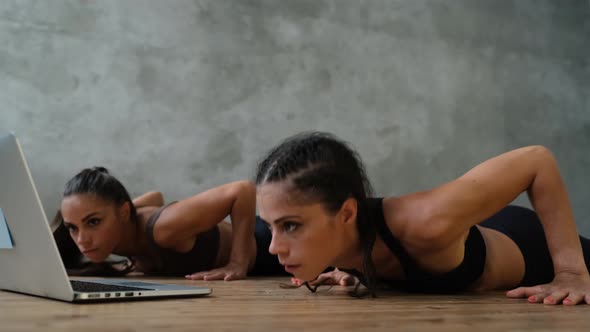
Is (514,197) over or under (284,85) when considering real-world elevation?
under

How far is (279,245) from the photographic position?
1356 mm

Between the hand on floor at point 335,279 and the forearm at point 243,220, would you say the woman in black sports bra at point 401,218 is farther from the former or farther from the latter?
the forearm at point 243,220

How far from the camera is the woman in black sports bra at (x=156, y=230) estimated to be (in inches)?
88.7

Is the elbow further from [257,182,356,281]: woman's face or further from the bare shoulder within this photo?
[257,182,356,281]: woman's face

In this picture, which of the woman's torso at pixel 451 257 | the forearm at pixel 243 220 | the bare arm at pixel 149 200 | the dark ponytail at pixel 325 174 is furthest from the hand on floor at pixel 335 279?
the bare arm at pixel 149 200

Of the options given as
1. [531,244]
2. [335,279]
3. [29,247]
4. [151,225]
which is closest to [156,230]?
[151,225]

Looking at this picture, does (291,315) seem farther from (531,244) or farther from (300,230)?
(531,244)

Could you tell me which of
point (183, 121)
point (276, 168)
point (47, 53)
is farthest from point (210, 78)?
point (276, 168)

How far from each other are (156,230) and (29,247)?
1163 mm

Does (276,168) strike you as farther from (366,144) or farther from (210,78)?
(366,144)

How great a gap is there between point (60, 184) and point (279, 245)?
2.07 metres

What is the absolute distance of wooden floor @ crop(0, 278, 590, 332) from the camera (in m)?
0.89

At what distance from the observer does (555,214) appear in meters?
1.48

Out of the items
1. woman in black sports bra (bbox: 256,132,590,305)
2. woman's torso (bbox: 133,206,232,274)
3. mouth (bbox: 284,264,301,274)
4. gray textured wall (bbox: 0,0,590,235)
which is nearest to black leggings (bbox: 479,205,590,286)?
woman in black sports bra (bbox: 256,132,590,305)
